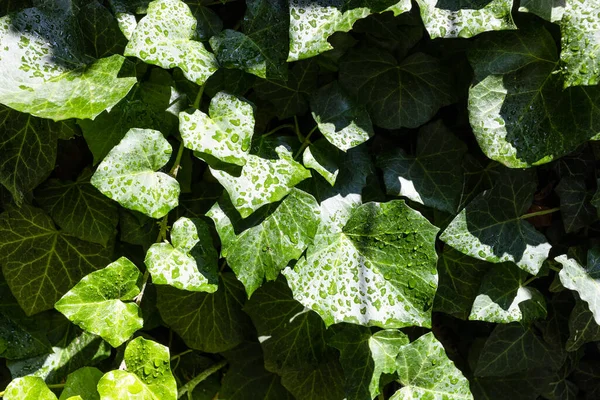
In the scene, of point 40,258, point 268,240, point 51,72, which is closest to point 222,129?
point 268,240

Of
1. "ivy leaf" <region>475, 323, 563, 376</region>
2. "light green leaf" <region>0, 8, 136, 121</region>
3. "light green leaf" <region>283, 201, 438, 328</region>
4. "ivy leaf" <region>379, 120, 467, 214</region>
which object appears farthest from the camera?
"ivy leaf" <region>475, 323, 563, 376</region>

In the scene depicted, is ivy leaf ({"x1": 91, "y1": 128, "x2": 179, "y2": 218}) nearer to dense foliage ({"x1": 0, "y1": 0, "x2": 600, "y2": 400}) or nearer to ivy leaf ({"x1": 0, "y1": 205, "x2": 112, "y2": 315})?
dense foliage ({"x1": 0, "y1": 0, "x2": 600, "y2": 400})

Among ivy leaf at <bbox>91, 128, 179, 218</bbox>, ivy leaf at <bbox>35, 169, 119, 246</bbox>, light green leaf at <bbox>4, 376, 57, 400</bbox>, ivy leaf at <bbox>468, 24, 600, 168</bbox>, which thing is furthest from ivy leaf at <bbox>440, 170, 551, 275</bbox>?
light green leaf at <bbox>4, 376, 57, 400</bbox>

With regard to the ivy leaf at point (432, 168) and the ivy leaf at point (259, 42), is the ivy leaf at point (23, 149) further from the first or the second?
the ivy leaf at point (432, 168)

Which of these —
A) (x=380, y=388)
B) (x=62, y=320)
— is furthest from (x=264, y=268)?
(x=62, y=320)

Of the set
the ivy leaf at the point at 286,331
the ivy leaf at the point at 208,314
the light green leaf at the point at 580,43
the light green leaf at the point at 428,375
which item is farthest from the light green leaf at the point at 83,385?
the light green leaf at the point at 580,43

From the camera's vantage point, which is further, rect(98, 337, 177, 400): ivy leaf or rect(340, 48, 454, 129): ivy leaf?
rect(340, 48, 454, 129): ivy leaf

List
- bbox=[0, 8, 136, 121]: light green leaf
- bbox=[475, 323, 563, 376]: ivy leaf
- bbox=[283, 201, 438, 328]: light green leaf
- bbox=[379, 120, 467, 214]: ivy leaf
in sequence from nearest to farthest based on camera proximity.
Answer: bbox=[0, 8, 136, 121]: light green leaf, bbox=[283, 201, 438, 328]: light green leaf, bbox=[379, 120, 467, 214]: ivy leaf, bbox=[475, 323, 563, 376]: ivy leaf

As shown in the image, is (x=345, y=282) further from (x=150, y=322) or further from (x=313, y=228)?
(x=150, y=322)
